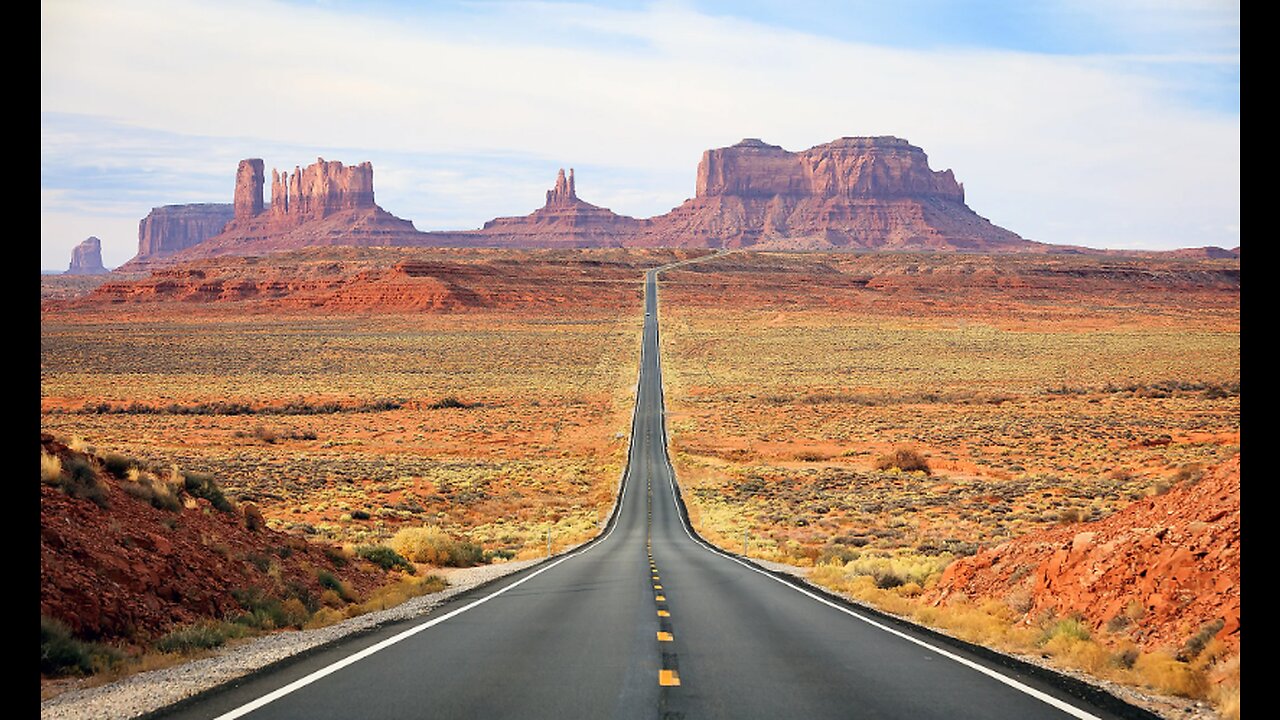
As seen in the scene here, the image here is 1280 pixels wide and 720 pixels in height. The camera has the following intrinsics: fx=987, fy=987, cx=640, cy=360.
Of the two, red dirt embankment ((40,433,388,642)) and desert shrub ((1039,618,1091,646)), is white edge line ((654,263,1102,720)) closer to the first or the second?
desert shrub ((1039,618,1091,646))

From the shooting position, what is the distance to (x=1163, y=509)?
555 inches

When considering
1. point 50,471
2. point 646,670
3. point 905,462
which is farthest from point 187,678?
point 905,462

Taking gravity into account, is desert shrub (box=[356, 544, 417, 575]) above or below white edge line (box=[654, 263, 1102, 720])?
below

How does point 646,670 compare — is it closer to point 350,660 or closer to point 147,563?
point 350,660

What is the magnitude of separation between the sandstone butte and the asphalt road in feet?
6.69

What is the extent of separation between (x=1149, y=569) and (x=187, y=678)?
11.0 m

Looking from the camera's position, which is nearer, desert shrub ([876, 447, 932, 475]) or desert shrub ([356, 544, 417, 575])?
desert shrub ([356, 544, 417, 575])

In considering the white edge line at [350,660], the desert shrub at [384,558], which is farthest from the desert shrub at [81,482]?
the desert shrub at [384,558]

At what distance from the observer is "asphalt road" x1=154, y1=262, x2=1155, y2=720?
316 inches

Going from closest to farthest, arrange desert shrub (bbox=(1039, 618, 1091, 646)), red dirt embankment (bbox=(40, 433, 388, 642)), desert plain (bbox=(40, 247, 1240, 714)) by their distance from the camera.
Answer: red dirt embankment (bbox=(40, 433, 388, 642)), desert shrub (bbox=(1039, 618, 1091, 646)), desert plain (bbox=(40, 247, 1240, 714))

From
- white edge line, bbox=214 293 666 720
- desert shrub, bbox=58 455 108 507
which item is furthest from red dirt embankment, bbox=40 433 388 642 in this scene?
white edge line, bbox=214 293 666 720

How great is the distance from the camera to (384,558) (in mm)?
21484
